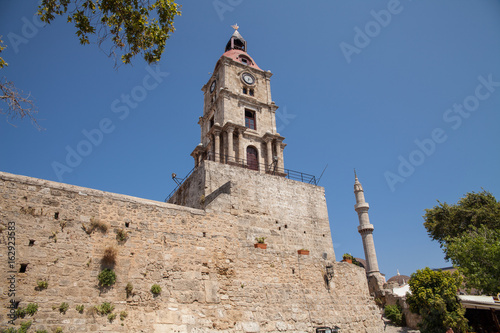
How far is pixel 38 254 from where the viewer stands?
933 centimetres

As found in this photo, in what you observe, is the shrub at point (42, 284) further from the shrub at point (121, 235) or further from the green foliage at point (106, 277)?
the shrub at point (121, 235)

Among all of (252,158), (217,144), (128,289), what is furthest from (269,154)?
(128,289)

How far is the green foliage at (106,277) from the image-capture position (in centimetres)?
981

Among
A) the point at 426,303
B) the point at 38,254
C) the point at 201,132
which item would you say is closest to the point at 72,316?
the point at 38,254

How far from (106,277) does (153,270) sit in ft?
4.96

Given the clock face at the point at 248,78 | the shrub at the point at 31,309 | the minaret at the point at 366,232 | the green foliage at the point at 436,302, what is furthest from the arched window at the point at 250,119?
the shrub at the point at 31,309

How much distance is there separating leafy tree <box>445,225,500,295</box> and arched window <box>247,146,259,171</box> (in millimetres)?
14250

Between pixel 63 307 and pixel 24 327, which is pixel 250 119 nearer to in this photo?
pixel 63 307

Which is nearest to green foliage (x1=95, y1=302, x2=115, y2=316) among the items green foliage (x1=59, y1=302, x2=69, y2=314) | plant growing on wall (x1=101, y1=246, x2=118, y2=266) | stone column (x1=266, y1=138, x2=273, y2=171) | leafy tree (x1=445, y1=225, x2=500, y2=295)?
green foliage (x1=59, y1=302, x2=69, y2=314)

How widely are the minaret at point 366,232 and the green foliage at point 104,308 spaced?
2805cm

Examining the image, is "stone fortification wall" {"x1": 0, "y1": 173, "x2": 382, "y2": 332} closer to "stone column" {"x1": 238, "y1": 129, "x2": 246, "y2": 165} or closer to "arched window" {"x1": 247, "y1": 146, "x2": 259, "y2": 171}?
"stone column" {"x1": 238, "y1": 129, "x2": 246, "y2": 165}

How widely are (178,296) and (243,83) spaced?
18883 mm

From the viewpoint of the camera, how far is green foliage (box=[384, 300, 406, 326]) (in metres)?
23.6

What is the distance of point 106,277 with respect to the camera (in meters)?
9.88
